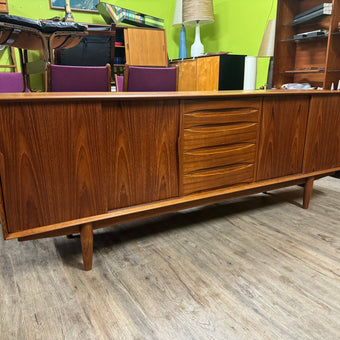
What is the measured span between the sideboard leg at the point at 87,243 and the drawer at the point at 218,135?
1.88 ft

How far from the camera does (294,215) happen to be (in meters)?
1.97

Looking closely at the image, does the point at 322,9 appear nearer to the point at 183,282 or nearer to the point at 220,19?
the point at 220,19

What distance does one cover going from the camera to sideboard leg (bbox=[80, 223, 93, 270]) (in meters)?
1.30

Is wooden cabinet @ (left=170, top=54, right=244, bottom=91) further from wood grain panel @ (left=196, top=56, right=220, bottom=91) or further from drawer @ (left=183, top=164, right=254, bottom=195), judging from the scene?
drawer @ (left=183, top=164, right=254, bottom=195)

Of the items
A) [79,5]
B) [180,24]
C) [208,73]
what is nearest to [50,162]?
[208,73]

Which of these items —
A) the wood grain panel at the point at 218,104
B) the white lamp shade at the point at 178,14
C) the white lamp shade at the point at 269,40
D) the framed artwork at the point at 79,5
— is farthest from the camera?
the white lamp shade at the point at 178,14

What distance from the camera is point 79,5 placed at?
454 centimetres

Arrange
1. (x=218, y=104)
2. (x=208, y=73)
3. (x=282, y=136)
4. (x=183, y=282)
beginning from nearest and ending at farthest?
(x=183, y=282) → (x=218, y=104) → (x=282, y=136) → (x=208, y=73)

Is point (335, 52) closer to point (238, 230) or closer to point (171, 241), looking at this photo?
point (238, 230)

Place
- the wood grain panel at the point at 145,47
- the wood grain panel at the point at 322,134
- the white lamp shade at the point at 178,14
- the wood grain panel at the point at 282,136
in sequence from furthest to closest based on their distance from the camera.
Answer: the white lamp shade at the point at 178,14, the wood grain panel at the point at 145,47, the wood grain panel at the point at 322,134, the wood grain panel at the point at 282,136

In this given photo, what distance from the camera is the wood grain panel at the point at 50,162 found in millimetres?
1078

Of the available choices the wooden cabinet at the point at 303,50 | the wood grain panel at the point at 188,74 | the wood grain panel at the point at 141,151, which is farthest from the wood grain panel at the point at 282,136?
the wood grain panel at the point at 188,74

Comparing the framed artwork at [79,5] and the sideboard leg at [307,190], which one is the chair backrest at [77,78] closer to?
the sideboard leg at [307,190]

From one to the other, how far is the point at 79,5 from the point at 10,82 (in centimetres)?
237
